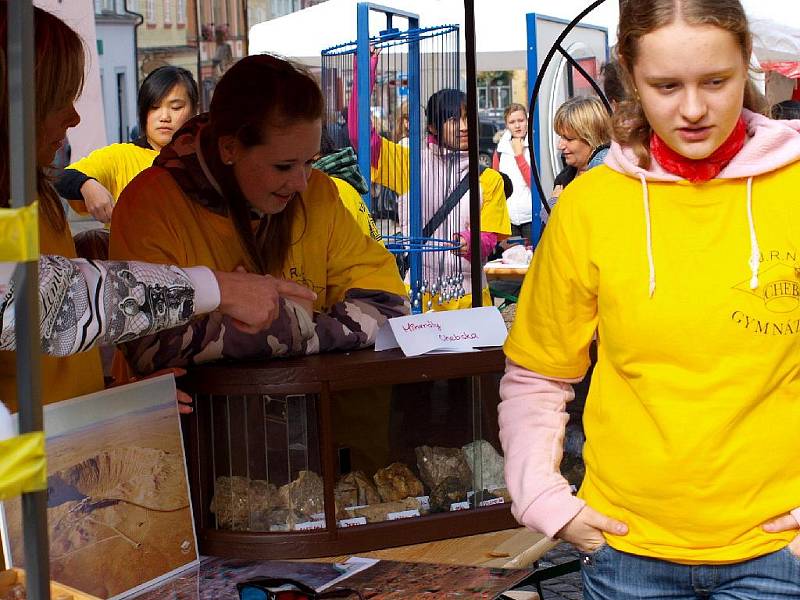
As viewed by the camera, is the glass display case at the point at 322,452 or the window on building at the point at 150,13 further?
the window on building at the point at 150,13

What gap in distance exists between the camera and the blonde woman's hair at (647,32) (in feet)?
4.21

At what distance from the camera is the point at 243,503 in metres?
1.85

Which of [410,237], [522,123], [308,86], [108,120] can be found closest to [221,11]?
[108,120]

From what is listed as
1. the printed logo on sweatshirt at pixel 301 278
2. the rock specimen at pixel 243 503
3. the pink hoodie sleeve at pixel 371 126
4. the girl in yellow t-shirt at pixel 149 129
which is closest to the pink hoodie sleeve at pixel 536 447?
the rock specimen at pixel 243 503

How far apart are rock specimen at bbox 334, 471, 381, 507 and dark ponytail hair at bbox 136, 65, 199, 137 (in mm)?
2286

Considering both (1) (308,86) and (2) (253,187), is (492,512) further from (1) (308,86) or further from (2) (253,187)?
(1) (308,86)

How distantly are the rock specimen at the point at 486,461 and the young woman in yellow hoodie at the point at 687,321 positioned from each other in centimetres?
57

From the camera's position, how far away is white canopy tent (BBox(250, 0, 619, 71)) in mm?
7172

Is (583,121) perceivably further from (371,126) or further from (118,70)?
(118,70)

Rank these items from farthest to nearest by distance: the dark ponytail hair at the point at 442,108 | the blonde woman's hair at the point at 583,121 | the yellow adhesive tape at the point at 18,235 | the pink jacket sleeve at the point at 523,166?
the pink jacket sleeve at the point at 523,166 → the dark ponytail hair at the point at 442,108 → the blonde woman's hair at the point at 583,121 → the yellow adhesive tape at the point at 18,235

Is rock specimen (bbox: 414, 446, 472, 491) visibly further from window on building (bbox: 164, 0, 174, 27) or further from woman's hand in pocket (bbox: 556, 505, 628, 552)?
window on building (bbox: 164, 0, 174, 27)

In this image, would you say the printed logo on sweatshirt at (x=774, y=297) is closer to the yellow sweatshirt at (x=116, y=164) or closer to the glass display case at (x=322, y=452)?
the glass display case at (x=322, y=452)

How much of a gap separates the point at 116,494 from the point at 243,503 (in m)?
0.30

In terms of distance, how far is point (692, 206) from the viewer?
52.9 inches
